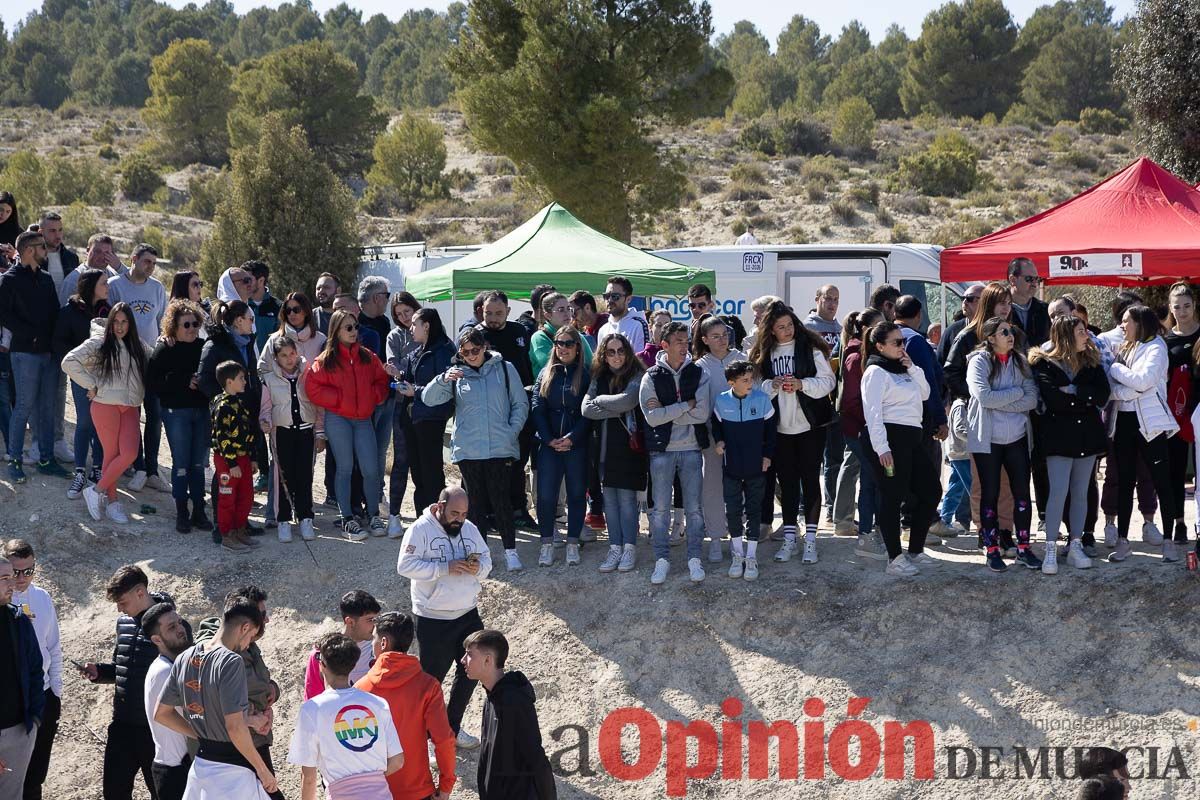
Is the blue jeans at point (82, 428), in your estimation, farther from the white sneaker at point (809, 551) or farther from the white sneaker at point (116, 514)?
the white sneaker at point (809, 551)

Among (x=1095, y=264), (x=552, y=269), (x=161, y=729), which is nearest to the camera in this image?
(x=161, y=729)

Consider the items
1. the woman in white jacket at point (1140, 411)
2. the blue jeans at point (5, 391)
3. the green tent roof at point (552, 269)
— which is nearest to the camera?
the woman in white jacket at point (1140, 411)

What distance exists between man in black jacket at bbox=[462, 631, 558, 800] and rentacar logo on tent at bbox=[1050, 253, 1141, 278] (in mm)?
5993

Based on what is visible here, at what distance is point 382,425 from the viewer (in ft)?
32.8

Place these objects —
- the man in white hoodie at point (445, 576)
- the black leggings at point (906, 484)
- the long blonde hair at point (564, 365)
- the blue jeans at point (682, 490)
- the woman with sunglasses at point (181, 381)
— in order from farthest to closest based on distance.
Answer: the woman with sunglasses at point (181, 381)
the long blonde hair at point (564, 365)
the blue jeans at point (682, 490)
the black leggings at point (906, 484)
the man in white hoodie at point (445, 576)

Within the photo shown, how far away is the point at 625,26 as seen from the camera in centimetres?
2392

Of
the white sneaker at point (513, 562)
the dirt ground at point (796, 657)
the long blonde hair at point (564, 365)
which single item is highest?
the long blonde hair at point (564, 365)

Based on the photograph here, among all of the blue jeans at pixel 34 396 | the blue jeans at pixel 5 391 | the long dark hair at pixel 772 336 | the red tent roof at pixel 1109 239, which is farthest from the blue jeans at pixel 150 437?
the red tent roof at pixel 1109 239

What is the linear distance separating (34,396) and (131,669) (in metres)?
4.61

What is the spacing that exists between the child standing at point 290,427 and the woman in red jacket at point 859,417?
4133 millimetres

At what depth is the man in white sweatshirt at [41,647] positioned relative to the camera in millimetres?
6512

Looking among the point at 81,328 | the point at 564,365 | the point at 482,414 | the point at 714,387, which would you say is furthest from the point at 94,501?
the point at 714,387

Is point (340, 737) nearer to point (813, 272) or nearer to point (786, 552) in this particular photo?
point (786, 552)

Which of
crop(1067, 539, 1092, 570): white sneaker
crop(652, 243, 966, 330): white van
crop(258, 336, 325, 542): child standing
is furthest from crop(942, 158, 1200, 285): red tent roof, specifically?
crop(652, 243, 966, 330): white van
